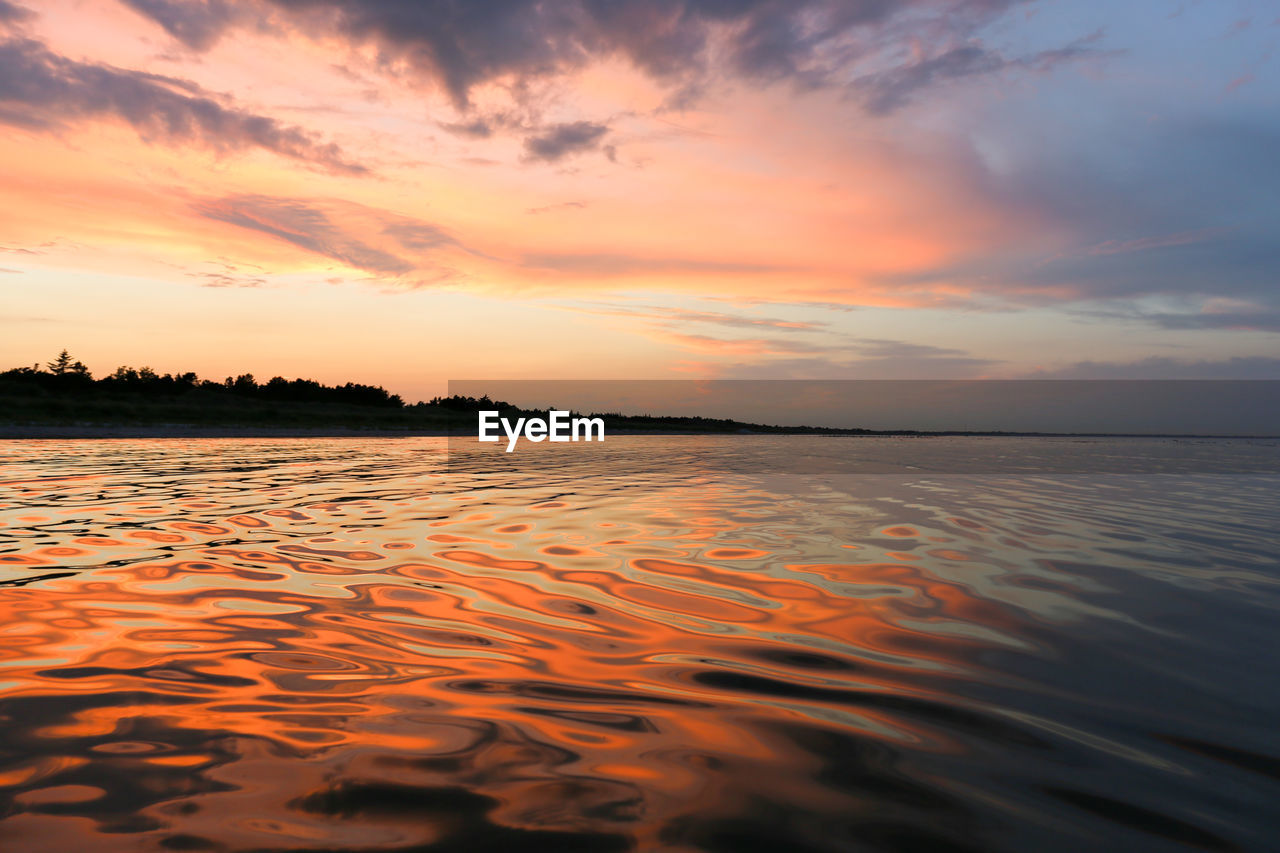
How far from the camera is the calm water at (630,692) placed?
241 centimetres

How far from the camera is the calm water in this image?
2408 mm

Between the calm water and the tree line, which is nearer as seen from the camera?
the calm water

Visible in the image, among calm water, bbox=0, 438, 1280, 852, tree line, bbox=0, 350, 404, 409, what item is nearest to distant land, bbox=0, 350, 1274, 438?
tree line, bbox=0, 350, 404, 409

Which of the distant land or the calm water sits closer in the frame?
the calm water

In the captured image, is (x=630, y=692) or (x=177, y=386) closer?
(x=630, y=692)

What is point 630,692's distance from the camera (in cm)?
363

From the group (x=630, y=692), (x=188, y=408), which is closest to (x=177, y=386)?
(x=188, y=408)

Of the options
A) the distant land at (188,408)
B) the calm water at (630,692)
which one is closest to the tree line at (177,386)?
the distant land at (188,408)

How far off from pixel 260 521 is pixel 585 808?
846 cm

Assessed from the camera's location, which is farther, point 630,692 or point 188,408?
point 188,408

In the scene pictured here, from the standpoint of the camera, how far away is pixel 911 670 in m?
3.98

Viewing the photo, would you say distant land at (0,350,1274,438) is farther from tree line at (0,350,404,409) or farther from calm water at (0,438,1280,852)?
calm water at (0,438,1280,852)

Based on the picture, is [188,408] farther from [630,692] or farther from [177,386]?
[630,692]

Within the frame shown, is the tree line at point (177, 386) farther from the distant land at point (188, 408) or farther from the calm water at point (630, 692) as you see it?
the calm water at point (630, 692)
